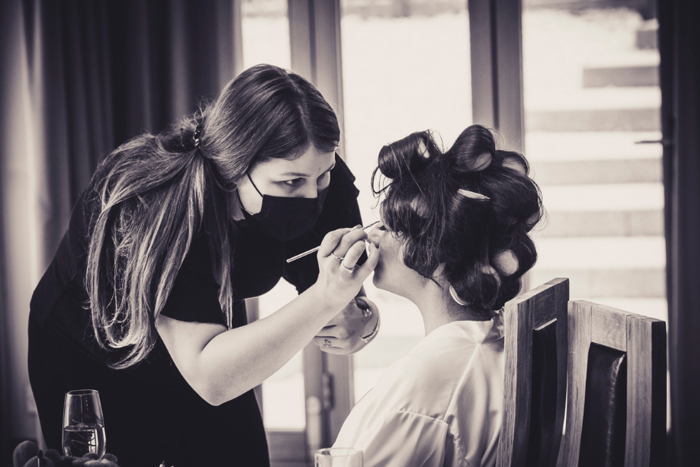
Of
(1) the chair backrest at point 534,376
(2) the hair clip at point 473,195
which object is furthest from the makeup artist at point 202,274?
(1) the chair backrest at point 534,376

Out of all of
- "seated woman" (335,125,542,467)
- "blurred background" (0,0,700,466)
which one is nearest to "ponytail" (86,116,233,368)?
"seated woman" (335,125,542,467)

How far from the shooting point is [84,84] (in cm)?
264

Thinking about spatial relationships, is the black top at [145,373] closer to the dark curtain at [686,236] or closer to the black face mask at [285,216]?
the black face mask at [285,216]

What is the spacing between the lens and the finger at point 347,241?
121 centimetres

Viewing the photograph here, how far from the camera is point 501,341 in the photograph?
1171 millimetres

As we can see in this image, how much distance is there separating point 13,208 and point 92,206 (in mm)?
1610

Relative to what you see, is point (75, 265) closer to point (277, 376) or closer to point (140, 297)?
point (140, 297)

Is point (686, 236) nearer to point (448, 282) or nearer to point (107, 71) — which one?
point (448, 282)

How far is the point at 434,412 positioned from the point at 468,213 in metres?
0.39

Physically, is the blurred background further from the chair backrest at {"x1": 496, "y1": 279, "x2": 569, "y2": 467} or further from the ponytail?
the chair backrest at {"x1": 496, "y1": 279, "x2": 569, "y2": 467}

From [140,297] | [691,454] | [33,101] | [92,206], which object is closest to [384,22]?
[33,101]

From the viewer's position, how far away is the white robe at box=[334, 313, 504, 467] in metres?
1.01

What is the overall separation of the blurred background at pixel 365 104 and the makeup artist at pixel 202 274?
1169 millimetres

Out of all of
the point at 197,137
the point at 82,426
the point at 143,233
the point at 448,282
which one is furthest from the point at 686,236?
the point at 82,426
